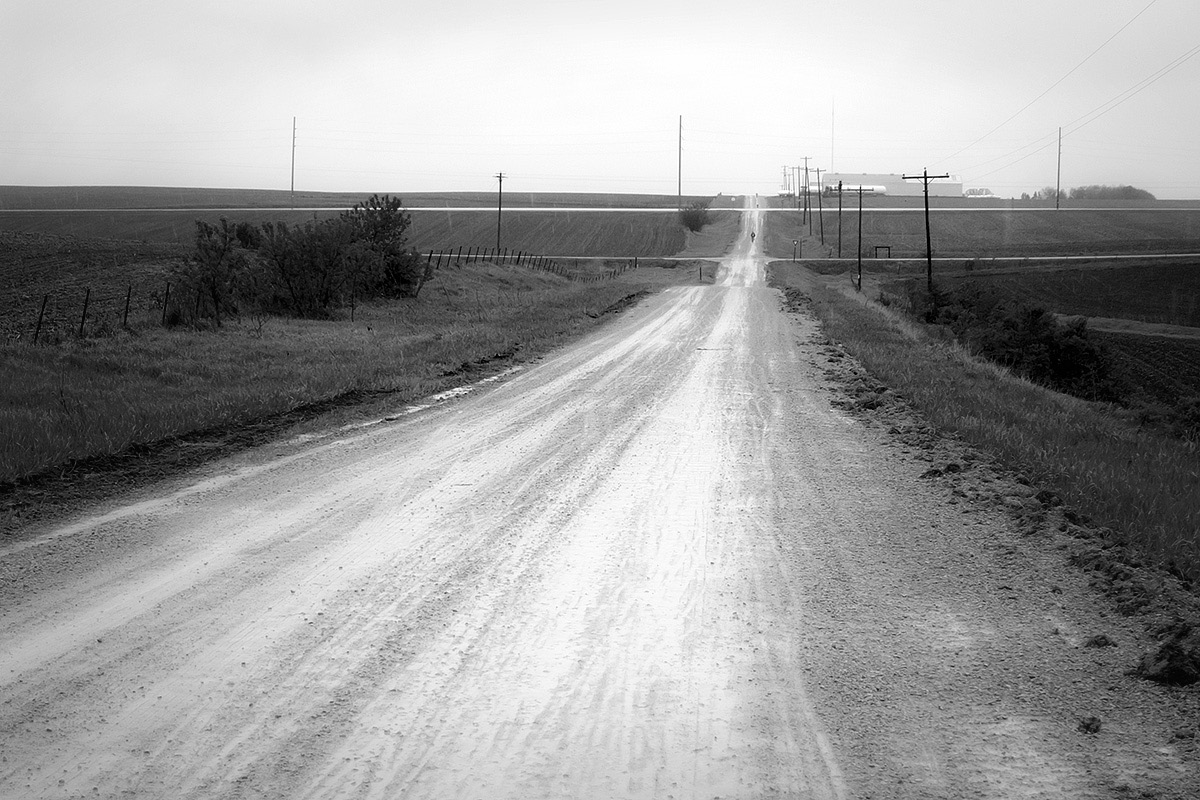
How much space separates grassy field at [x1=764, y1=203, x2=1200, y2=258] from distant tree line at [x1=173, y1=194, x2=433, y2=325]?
5973 centimetres

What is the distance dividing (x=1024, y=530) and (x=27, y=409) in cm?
1022

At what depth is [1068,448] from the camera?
394 inches

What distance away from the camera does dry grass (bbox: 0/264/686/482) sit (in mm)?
9438

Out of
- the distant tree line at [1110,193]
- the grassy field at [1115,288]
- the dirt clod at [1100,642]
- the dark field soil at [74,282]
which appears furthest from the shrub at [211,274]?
the distant tree line at [1110,193]

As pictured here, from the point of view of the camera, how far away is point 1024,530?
6824 mm

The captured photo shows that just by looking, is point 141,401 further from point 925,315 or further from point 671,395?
point 925,315

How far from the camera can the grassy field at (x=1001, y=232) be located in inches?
3329

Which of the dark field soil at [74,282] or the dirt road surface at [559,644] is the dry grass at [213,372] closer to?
the dirt road surface at [559,644]

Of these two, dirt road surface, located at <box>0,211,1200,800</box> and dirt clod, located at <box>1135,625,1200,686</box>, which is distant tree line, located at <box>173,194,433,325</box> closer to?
dirt road surface, located at <box>0,211,1200,800</box>

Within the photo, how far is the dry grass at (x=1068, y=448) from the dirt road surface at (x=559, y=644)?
2.84 feet

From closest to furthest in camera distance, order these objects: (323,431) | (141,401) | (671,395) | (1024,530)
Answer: (1024,530) < (323,431) < (141,401) < (671,395)

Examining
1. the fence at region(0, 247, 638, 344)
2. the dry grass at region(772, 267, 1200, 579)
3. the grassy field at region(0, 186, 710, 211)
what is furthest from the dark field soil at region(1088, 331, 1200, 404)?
the grassy field at region(0, 186, 710, 211)

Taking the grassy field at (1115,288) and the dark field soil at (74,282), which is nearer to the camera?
the dark field soil at (74,282)

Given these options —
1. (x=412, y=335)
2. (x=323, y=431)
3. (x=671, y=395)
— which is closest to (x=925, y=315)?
(x=412, y=335)
